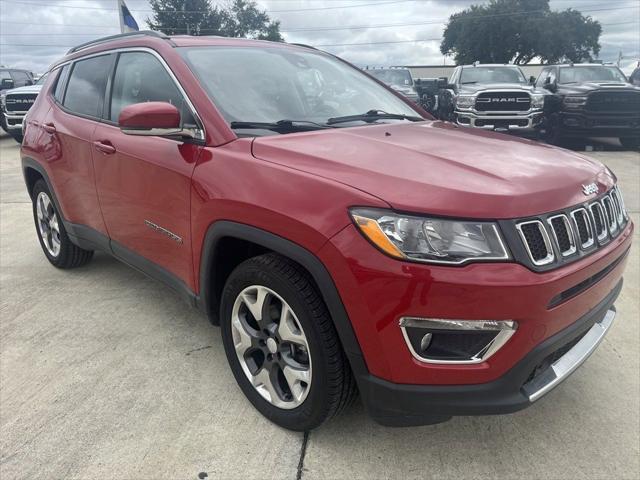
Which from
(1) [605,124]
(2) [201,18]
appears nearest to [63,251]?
(1) [605,124]

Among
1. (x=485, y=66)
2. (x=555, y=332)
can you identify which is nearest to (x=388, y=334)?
(x=555, y=332)

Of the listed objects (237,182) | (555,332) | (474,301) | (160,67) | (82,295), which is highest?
(160,67)

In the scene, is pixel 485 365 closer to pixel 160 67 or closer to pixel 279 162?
pixel 279 162

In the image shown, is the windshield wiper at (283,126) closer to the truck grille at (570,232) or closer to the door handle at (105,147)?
the door handle at (105,147)

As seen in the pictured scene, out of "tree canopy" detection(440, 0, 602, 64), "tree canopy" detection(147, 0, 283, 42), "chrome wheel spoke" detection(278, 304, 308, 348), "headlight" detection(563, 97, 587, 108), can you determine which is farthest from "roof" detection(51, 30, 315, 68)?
"tree canopy" detection(440, 0, 602, 64)

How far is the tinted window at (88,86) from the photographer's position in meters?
3.42

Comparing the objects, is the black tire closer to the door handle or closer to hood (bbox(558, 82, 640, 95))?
the door handle

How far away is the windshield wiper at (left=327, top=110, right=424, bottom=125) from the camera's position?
275 centimetres

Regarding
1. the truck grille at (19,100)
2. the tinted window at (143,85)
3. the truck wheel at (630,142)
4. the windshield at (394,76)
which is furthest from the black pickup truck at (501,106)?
the truck grille at (19,100)

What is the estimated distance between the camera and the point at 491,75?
12734 millimetres

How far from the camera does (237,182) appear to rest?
220 centimetres

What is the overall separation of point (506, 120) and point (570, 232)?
10730 mm

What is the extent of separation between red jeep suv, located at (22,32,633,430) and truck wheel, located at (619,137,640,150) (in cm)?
1087

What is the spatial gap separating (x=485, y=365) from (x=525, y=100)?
11.3m
